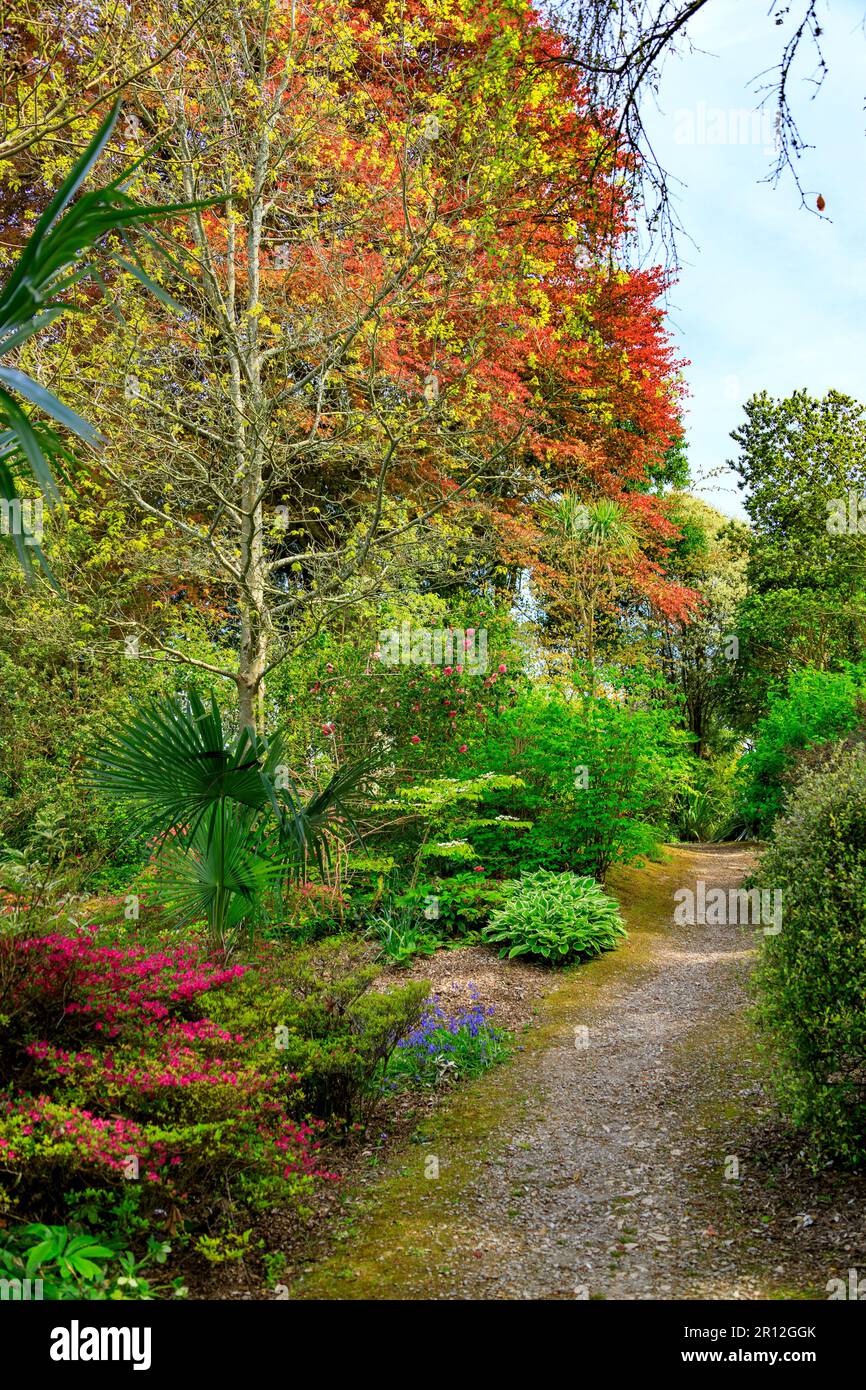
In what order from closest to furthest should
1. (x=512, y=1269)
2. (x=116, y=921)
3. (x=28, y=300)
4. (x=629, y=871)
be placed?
(x=28, y=300) < (x=512, y=1269) < (x=116, y=921) < (x=629, y=871)

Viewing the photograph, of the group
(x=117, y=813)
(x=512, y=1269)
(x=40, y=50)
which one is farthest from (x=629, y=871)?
(x=40, y=50)

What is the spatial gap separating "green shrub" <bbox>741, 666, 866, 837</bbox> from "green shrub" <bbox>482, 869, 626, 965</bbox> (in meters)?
3.48

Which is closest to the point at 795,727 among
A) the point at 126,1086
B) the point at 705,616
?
the point at 705,616

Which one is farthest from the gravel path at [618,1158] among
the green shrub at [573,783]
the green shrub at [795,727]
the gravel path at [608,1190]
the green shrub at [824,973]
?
the green shrub at [795,727]

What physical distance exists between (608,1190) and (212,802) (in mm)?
2588

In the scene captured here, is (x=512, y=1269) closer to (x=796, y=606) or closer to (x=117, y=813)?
(x=117, y=813)

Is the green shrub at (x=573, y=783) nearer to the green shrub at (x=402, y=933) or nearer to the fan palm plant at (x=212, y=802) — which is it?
the green shrub at (x=402, y=933)

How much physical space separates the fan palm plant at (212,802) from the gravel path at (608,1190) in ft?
5.09

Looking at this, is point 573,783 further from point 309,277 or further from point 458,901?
point 309,277

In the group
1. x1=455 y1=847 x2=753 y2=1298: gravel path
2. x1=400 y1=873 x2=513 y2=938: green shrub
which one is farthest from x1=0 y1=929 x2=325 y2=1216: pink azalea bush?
x1=400 y1=873 x2=513 y2=938: green shrub

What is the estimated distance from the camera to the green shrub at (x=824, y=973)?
377 centimetres

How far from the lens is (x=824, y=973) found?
3.88m

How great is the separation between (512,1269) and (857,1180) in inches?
61.7
